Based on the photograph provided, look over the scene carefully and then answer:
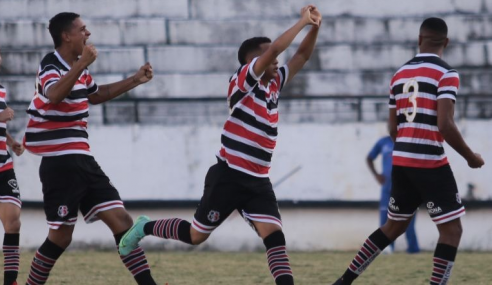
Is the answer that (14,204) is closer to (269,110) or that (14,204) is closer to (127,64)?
(269,110)

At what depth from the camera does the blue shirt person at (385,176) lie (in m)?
14.1

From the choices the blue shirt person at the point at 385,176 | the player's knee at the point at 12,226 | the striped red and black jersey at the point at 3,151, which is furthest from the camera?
the blue shirt person at the point at 385,176

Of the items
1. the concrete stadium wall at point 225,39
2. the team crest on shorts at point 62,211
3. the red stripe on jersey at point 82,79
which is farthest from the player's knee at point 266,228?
the concrete stadium wall at point 225,39

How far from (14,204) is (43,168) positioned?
1.11m

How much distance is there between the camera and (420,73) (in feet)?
26.7

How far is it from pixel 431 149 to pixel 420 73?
1.82 feet

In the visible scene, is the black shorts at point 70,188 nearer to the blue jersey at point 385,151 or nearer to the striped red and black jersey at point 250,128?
the striped red and black jersey at point 250,128

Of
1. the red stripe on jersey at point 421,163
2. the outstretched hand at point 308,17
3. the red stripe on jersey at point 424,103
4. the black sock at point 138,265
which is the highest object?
the outstretched hand at point 308,17

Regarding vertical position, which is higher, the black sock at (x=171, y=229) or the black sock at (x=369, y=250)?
the black sock at (x=171, y=229)

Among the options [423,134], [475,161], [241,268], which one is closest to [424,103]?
[423,134]

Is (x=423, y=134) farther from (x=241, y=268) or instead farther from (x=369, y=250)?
(x=241, y=268)

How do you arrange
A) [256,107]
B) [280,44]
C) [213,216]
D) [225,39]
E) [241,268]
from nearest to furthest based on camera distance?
[280,44]
[256,107]
[213,216]
[241,268]
[225,39]

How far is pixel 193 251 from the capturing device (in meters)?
14.4

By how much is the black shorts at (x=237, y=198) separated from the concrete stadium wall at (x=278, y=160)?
21.7ft
